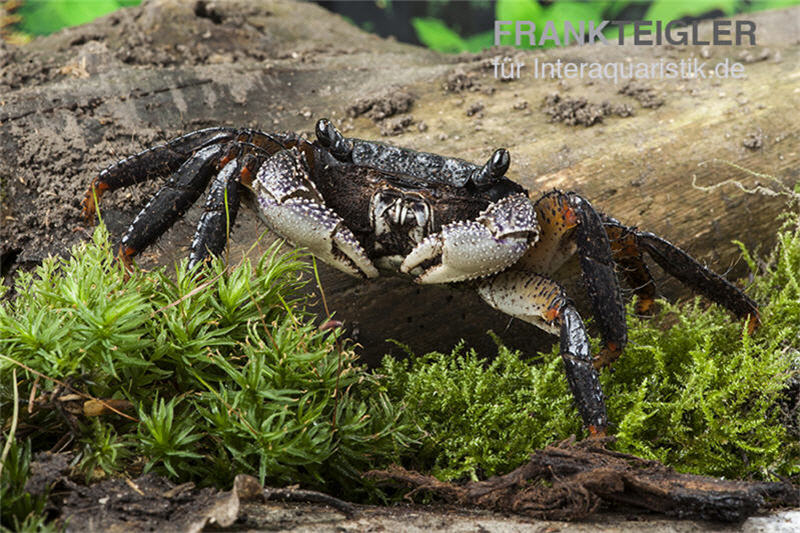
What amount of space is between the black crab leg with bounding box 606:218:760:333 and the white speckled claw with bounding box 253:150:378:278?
1.03m

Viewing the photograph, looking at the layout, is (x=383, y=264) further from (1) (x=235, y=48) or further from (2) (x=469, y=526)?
(1) (x=235, y=48)

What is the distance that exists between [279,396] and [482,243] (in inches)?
36.6

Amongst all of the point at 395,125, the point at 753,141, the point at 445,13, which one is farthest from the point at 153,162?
the point at 445,13

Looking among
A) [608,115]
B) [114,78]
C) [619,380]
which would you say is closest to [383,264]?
[619,380]

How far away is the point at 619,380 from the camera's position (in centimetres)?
283

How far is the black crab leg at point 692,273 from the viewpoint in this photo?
9.23 feet

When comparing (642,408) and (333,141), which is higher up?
(333,141)

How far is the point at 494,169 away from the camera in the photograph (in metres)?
2.57

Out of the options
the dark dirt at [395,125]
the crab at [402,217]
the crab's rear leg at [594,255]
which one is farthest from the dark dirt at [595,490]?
the dark dirt at [395,125]

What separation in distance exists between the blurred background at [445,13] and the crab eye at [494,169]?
2807 mm

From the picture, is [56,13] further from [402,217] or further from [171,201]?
[402,217]

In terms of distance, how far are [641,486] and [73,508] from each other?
1.40 m

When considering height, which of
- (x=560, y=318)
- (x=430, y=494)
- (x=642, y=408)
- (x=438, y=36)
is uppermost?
(x=438, y=36)

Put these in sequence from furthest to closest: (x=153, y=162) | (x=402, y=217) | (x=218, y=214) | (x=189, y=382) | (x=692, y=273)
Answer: (x=692, y=273), (x=153, y=162), (x=402, y=217), (x=218, y=214), (x=189, y=382)
